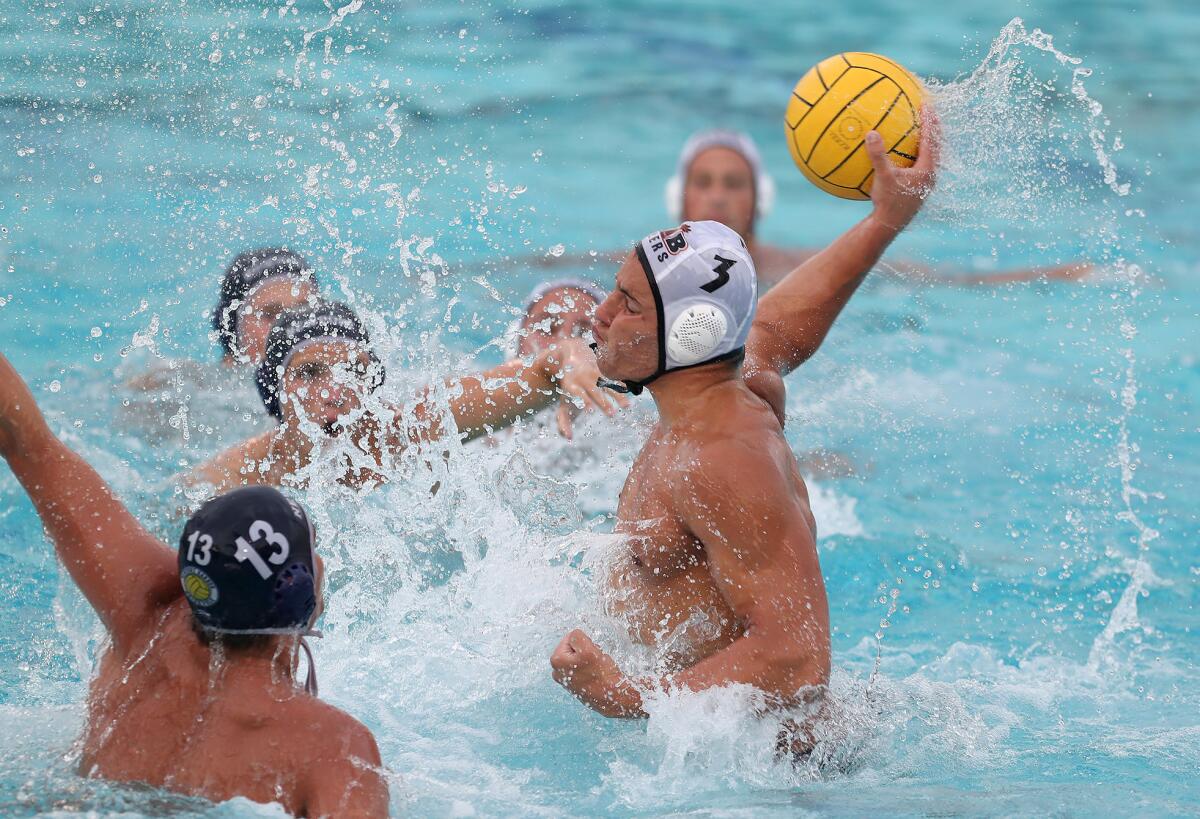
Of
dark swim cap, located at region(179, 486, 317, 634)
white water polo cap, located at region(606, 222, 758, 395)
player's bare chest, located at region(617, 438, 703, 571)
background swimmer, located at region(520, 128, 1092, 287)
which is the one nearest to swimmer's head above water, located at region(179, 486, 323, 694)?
dark swim cap, located at region(179, 486, 317, 634)

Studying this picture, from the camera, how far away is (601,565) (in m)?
3.55

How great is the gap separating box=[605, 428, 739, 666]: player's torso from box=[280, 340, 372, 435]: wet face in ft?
4.68

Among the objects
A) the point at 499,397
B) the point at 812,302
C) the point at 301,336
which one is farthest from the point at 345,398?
the point at 812,302

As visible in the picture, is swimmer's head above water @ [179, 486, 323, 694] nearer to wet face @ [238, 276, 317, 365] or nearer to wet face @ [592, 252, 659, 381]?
wet face @ [592, 252, 659, 381]

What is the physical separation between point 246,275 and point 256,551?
3.33m

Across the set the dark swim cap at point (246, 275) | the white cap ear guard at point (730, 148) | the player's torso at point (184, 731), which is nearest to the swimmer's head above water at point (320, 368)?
the dark swim cap at point (246, 275)

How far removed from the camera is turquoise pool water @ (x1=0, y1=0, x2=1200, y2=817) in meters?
3.55

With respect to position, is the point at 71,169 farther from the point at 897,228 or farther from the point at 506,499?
the point at 897,228

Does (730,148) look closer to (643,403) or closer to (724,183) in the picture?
(724,183)

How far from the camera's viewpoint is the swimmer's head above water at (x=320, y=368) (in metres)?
4.53

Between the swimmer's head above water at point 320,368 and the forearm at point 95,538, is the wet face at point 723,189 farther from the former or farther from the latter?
the forearm at point 95,538

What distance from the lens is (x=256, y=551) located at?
2.58 m

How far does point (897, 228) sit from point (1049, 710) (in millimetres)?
1596

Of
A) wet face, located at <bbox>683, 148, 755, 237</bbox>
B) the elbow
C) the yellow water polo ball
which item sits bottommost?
the elbow
